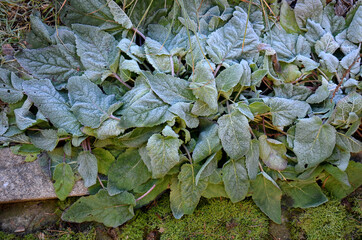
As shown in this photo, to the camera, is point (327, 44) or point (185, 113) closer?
point (185, 113)

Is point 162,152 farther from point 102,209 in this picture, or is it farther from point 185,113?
point 102,209

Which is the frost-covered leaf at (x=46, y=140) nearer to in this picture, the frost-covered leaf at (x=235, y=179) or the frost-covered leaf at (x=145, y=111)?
the frost-covered leaf at (x=145, y=111)

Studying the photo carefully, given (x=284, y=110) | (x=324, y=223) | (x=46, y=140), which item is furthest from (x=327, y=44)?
(x=46, y=140)

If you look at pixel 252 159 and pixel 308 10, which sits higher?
pixel 308 10

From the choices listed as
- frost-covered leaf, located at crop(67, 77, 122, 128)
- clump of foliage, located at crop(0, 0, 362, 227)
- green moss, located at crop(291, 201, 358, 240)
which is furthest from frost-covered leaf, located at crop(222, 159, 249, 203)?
frost-covered leaf, located at crop(67, 77, 122, 128)


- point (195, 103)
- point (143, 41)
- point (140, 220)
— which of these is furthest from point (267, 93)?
point (140, 220)

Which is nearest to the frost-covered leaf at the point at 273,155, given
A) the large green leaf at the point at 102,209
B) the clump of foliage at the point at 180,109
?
the clump of foliage at the point at 180,109
